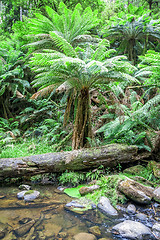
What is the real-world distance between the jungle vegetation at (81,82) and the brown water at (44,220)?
1.72 meters

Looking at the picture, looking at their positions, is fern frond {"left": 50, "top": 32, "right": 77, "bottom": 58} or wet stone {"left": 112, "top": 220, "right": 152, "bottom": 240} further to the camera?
fern frond {"left": 50, "top": 32, "right": 77, "bottom": 58}

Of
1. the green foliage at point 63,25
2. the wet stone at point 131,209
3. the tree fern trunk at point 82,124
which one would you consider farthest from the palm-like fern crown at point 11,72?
the wet stone at point 131,209

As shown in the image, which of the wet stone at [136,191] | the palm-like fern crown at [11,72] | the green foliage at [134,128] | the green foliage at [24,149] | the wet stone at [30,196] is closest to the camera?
the wet stone at [136,191]

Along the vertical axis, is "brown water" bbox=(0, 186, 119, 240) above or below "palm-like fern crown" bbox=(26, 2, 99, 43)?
below

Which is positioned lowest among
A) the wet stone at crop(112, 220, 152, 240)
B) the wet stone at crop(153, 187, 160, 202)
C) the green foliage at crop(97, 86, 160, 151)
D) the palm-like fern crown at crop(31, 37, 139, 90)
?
the wet stone at crop(153, 187, 160, 202)

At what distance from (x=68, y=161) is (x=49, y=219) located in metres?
1.46

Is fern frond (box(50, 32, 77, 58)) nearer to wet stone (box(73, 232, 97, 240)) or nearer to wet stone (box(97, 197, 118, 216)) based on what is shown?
wet stone (box(97, 197, 118, 216))

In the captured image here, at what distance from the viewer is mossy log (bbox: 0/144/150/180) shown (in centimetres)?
373

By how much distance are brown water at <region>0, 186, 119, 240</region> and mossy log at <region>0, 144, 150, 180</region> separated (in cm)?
70

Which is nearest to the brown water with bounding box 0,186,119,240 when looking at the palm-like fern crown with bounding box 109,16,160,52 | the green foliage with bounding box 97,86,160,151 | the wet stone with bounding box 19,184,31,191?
the wet stone with bounding box 19,184,31,191

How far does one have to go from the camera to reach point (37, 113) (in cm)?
699

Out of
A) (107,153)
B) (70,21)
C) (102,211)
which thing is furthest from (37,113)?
(102,211)

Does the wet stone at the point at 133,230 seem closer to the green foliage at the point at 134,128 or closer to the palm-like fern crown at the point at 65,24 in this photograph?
the green foliage at the point at 134,128

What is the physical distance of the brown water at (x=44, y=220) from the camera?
2119mm
